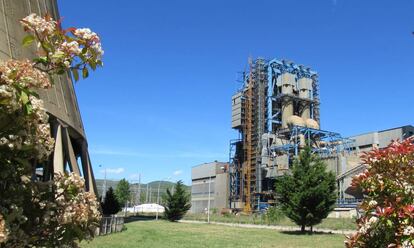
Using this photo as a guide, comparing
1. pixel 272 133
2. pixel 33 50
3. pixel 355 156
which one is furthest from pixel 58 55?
pixel 272 133

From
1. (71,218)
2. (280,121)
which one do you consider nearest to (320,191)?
(71,218)

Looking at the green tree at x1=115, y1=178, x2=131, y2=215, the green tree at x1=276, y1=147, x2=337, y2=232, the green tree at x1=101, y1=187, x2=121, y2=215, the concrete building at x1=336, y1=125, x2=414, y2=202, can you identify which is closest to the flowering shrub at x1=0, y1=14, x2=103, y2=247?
the green tree at x1=276, y1=147, x2=337, y2=232

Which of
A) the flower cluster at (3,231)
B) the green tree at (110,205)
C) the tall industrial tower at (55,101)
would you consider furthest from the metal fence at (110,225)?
the flower cluster at (3,231)

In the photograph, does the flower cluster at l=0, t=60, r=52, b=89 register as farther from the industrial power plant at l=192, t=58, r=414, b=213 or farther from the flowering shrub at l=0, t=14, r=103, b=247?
the industrial power plant at l=192, t=58, r=414, b=213

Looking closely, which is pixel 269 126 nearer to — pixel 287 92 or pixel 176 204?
pixel 287 92

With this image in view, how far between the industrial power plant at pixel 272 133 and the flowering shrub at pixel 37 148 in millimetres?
59691

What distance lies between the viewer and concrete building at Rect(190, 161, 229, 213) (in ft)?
260

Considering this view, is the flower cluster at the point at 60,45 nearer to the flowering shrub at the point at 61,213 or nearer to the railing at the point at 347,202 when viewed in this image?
the flowering shrub at the point at 61,213

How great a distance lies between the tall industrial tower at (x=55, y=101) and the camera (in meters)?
14.9

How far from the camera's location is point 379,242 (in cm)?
610

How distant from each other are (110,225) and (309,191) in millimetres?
12061

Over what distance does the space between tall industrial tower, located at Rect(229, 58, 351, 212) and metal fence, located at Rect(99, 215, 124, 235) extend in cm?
3713

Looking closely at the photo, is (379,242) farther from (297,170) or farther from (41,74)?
(297,170)

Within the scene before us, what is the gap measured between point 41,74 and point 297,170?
28.2m
